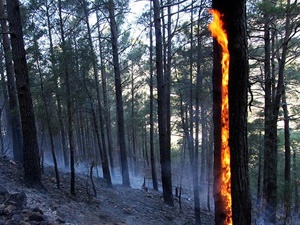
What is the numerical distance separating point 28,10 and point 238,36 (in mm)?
10581

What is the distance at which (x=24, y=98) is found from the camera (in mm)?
7383

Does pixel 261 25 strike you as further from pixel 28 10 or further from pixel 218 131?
pixel 28 10

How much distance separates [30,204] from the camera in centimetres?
573

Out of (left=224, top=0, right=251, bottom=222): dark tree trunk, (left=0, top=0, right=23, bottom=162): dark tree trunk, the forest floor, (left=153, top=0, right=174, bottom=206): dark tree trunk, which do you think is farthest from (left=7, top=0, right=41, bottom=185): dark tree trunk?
(left=224, top=0, right=251, bottom=222): dark tree trunk

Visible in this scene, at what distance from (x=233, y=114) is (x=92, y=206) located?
22.6ft

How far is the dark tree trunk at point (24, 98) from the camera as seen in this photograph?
729cm

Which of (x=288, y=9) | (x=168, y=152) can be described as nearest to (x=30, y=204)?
(x=168, y=152)

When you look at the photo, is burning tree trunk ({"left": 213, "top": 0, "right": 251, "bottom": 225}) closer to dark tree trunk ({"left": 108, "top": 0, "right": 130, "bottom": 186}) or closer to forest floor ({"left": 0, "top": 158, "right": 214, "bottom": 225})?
forest floor ({"left": 0, "top": 158, "right": 214, "bottom": 225})

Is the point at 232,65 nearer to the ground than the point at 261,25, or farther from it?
nearer to the ground

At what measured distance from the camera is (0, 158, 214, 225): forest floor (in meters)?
6.32

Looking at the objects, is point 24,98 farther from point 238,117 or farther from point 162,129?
point 238,117

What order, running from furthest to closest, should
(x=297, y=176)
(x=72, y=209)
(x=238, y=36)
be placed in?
1. (x=297, y=176)
2. (x=72, y=209)
3. (x=238, y=36)

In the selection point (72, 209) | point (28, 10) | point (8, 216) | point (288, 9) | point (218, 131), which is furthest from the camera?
point (28, 10)

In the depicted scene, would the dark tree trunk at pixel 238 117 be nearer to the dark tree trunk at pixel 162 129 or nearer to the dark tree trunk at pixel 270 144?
the dark tree trunk at pixel 162 129
